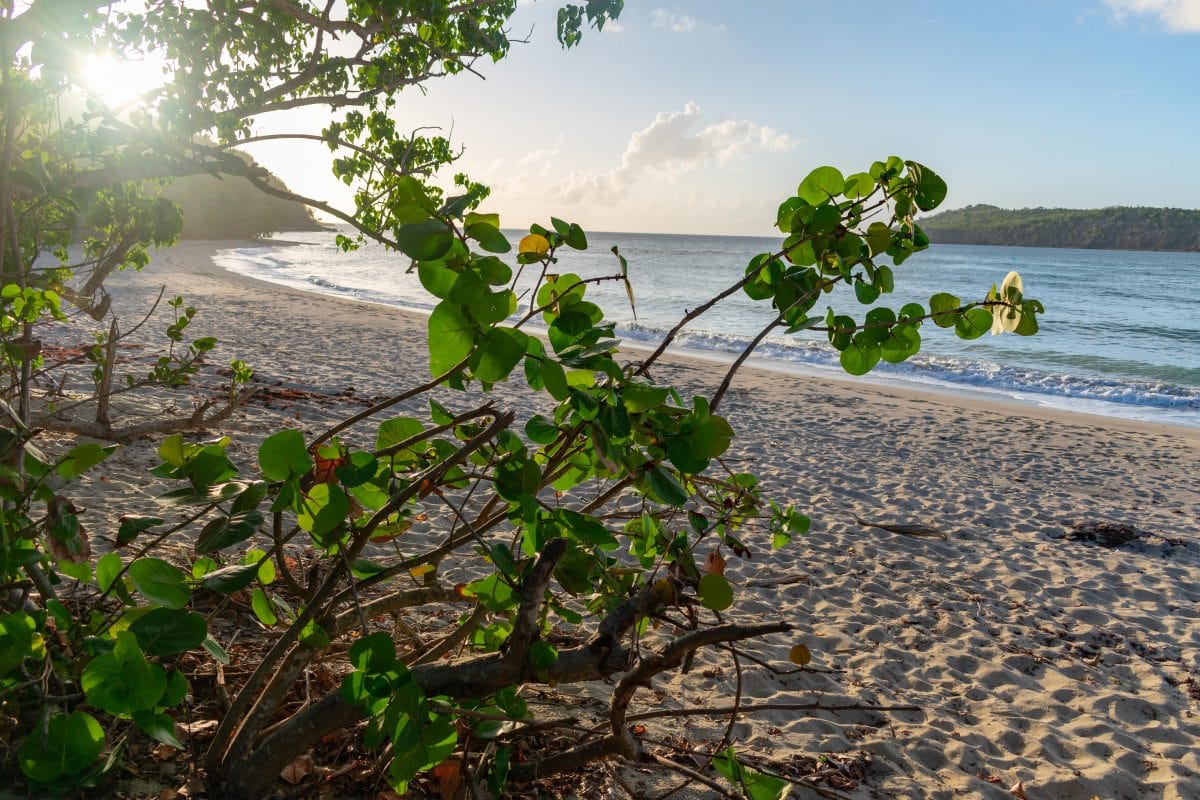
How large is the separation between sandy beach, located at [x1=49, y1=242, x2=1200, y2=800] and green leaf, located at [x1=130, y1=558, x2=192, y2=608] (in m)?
1.64

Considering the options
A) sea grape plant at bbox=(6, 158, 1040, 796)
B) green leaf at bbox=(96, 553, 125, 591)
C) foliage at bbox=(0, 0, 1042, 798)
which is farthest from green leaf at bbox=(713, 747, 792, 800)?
green leaf at bbox=(96, 553, 125, 591)

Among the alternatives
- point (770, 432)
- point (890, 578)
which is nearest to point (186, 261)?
point (770, 432)

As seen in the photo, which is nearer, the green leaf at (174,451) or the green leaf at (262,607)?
the green leaf at (174,451)

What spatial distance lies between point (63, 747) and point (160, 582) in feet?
2.02

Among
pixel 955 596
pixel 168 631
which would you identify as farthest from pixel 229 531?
pixel 955 596

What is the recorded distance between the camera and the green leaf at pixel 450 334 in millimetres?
964

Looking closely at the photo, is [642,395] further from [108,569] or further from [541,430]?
[108,569]

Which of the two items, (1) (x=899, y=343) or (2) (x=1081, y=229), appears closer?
(1) (x=899, y=343)

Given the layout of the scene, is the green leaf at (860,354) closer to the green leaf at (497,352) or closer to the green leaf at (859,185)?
the green leaf at (859,185)

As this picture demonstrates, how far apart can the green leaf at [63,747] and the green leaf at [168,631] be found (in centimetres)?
40

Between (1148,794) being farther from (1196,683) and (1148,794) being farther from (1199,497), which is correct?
(1199,497)

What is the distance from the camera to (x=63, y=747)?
1423 millimetres

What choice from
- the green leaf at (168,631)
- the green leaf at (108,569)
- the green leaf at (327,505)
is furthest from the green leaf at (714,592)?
the green leaf at (108,569)

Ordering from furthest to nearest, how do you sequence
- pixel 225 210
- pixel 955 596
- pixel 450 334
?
pixel 225 210
pixel 955 596
pixel 450 334
